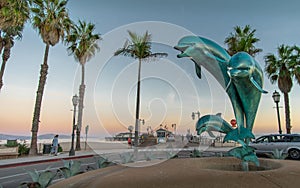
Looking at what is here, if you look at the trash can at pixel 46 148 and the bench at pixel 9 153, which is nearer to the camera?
the bench at pixel 9 153

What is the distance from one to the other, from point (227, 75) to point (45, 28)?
58.8 ft

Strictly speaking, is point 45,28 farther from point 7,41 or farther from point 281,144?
point 281,144

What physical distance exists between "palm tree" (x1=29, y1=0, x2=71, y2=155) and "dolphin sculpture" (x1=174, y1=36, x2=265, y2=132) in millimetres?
16458

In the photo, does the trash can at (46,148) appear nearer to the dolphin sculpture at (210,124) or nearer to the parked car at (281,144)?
the parked car at (281,144)

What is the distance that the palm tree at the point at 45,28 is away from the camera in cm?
1934

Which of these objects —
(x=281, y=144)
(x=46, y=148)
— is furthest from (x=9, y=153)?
(x=281, y=144)

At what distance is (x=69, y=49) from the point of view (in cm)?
2483

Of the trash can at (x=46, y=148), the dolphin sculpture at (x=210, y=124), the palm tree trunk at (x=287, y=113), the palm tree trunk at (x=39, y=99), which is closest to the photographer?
the dolphin sculpture at (x=210, y=124)

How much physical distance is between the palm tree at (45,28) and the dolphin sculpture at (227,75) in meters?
16.5

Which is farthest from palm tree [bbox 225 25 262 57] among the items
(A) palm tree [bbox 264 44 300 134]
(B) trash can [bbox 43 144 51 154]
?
(B) trash can [bbox 43 144 51 154]

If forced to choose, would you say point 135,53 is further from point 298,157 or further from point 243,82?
point 243,82

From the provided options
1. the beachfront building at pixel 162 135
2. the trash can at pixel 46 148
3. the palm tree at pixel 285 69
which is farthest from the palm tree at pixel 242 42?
the trash can at pixel 46 148

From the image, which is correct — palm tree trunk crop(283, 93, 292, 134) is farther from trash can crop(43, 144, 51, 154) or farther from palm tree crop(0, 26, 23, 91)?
palm tree crop(0, 26, 23, 91)

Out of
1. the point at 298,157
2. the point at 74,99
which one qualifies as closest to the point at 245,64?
the point at 298,157
